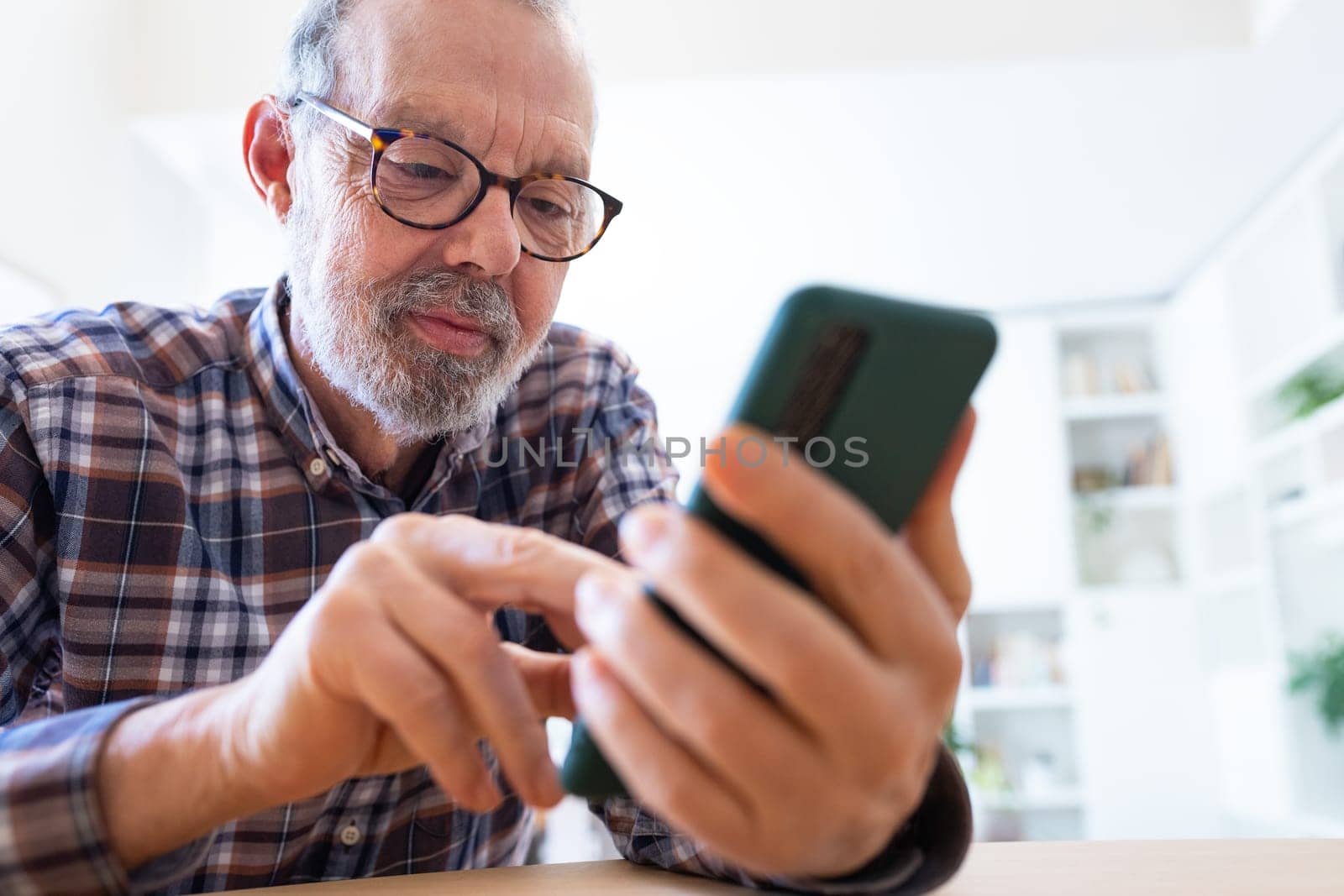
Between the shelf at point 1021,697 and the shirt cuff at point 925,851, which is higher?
the shirt cuff at point 925,851

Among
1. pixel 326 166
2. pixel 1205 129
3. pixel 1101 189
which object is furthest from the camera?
pixel 1101 189

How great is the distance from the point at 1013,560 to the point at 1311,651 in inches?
71.2

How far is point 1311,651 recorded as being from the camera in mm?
4480

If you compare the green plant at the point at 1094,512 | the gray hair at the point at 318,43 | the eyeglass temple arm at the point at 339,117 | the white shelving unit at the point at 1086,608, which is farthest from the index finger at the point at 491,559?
the green plant at the point at 1094,512

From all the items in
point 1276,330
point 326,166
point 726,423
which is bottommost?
point 726,423

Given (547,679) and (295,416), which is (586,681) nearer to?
(547,679)

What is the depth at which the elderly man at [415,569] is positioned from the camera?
1.60 ft

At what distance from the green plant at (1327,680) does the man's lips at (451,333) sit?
4.13 m

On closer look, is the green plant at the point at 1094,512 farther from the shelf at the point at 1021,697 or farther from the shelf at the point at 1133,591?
the shelf at the point at 1021,697

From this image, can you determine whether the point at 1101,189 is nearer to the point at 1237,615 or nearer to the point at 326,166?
the point at 1237,615

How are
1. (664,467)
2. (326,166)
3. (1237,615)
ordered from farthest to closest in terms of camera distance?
(1237,615) < (664,467) < (326,166)

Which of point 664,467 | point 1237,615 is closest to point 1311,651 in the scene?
point 1237,615

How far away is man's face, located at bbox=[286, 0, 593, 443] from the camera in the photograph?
120 centimetres

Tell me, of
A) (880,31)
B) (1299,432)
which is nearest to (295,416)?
(880,31)
